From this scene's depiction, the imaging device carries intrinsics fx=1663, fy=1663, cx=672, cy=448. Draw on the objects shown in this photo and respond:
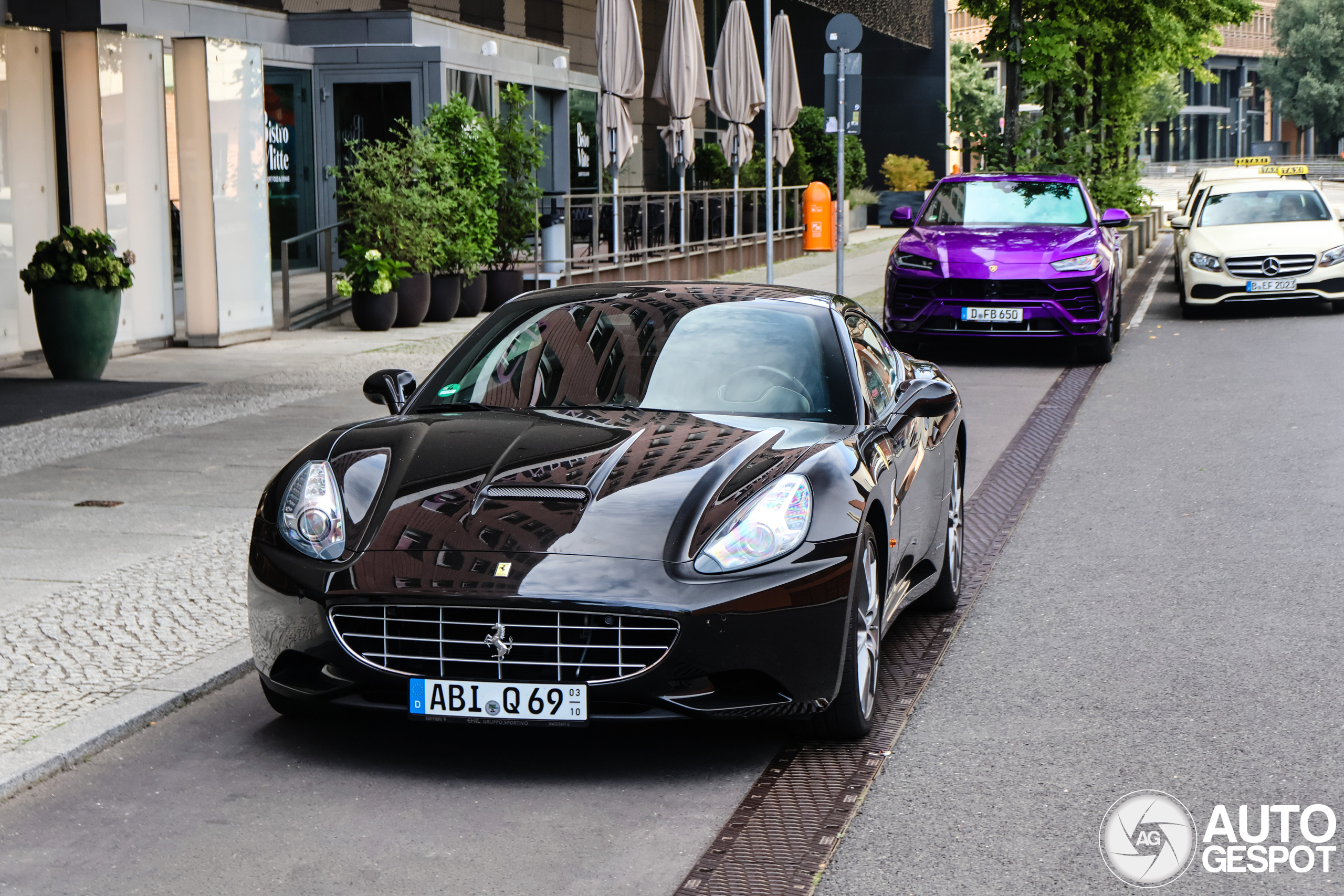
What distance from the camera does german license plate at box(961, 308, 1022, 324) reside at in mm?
14906

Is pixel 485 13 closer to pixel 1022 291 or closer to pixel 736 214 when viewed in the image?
pixel 736 214

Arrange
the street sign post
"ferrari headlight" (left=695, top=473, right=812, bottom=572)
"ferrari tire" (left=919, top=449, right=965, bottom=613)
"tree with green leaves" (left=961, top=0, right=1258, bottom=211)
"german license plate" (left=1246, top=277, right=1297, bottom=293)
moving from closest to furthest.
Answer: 1. "ferrari headlight" (left=695, top=473, right=812, bottom=572)
2. "ferrari tire" (left=919, top=449, right=965, bottom=613)
3. the street sign post
4. "german license plate" (left=1246, top=277, right=1297, bottom=293)
5. "tree with green leaves" (left=961, top=0, right=1258, bottom=211)

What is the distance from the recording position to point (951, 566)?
6.45m

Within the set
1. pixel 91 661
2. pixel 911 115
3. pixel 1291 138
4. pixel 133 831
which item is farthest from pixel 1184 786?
pixel 1291 138

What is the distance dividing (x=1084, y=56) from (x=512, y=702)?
29.7 meters

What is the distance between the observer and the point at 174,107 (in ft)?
52.8

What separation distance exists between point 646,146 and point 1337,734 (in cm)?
3035

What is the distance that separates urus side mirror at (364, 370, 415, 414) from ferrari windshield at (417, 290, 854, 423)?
199mm

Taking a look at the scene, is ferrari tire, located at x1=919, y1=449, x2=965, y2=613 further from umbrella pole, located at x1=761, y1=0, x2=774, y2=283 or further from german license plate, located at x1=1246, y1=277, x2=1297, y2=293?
german license plate, located at x1=1246, y1=277, x2=1297, y2=293

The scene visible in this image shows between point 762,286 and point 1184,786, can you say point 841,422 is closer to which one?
point 762,286

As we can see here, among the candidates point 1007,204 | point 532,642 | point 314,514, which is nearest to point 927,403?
point 532,642

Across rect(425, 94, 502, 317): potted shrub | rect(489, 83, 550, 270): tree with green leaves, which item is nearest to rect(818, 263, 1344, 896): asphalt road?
rect(425, 94, 502, 317): potted shrub

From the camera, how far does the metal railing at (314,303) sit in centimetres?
1811
